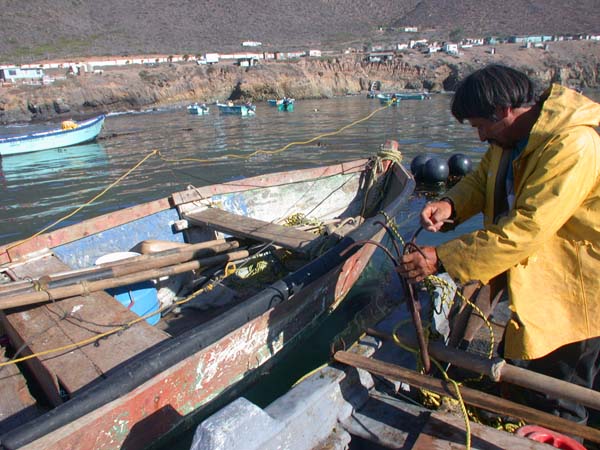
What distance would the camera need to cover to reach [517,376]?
2.63 meters

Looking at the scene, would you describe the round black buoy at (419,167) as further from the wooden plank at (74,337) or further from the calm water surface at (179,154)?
the wooden plank at (74,337)

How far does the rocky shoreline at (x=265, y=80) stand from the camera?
4881cm

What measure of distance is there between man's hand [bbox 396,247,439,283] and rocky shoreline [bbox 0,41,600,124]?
Result: 166 ft

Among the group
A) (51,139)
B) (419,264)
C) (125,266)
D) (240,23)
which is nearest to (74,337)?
(125,266)

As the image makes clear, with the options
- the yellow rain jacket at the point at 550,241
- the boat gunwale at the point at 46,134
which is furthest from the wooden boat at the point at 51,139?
the yellow rain jacket at the point at 550,241

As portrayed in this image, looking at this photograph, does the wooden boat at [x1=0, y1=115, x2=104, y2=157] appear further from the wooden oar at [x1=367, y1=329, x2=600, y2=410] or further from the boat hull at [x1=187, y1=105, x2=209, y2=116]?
the wooden oar at [x1=367, y1=329, x2=600, y2=410]

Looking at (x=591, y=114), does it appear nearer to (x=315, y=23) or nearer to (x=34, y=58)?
(x=34, y=58)

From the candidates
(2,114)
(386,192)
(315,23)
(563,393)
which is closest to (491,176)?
(563,393)

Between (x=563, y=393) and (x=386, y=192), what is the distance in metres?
6.48

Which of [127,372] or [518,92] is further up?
[518,92]

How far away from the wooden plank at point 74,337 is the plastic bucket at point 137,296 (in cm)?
39

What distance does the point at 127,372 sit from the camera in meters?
2.91

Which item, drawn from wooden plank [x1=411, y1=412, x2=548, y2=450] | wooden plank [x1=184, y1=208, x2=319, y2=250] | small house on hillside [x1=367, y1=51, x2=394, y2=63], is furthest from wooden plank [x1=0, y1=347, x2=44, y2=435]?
small house on hillside [x1=367, y1=51, x2=394, y2=63]

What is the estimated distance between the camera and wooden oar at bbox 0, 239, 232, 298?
435 cm
